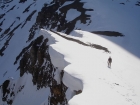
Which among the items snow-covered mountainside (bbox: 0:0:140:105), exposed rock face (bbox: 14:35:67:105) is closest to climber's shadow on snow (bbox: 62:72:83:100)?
snow-covered mountainside (bbox: 0:0:140:105)

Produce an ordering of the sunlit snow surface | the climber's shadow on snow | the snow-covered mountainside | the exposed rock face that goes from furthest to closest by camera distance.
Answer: the exposed rock face
the snow-covered mountainside
the climber's shadow on snow
the sunlit snow surface

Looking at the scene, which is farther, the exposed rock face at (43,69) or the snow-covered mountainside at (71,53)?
the exposed rock face at (43,69)

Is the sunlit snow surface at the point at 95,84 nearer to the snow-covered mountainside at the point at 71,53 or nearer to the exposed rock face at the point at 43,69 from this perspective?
the snow-covered mountainside at the point at 71,53

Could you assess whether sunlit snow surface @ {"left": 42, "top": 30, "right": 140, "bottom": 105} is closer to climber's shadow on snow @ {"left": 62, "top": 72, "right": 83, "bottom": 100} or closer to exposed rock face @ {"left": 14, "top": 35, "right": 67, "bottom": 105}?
climber's shadow on snow @ {"left": 62, "top": 72, "right": 83, "bottom": 100}

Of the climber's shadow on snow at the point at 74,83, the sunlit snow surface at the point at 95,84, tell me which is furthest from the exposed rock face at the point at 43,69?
the climber's shadow on snow at the point at 74,83

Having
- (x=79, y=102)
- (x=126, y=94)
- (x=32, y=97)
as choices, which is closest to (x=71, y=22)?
(x=32, y=97)

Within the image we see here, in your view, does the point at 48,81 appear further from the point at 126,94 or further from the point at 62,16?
the point at 62,16

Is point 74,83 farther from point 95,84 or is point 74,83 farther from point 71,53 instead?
point 71,53

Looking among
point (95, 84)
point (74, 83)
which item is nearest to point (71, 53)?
point (74, 83)

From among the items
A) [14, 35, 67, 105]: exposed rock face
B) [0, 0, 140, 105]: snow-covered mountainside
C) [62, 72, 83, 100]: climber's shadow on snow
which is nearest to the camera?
[62, 72, 83, 100]: climber's shadow on snow
